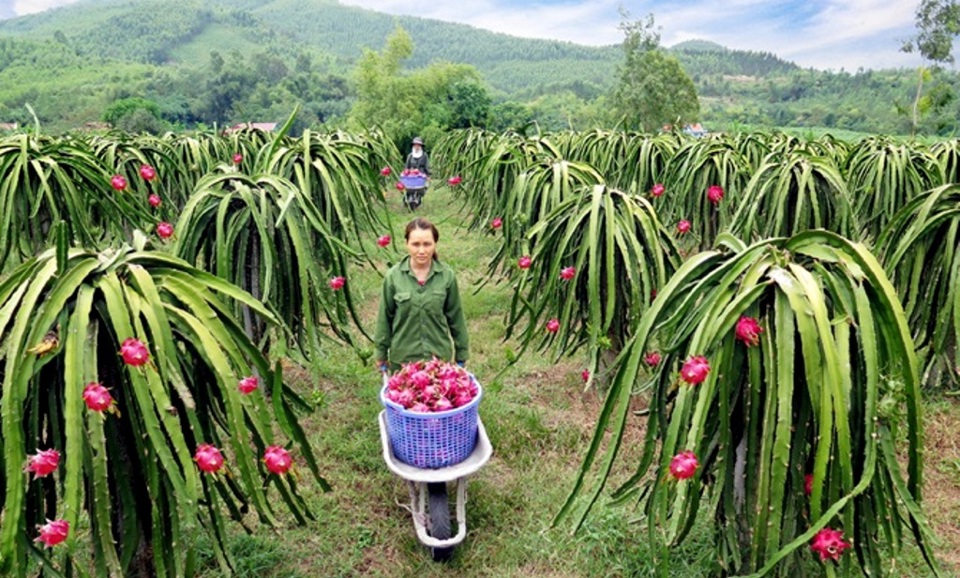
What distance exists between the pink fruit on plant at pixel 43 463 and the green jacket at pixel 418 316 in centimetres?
171

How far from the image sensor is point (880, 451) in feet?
5.98

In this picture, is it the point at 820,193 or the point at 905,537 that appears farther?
the point at 820,193

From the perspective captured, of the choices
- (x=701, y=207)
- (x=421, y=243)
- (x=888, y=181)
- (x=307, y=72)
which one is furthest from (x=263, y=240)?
(x=307, y=72)

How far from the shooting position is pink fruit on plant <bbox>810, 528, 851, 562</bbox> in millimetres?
1728

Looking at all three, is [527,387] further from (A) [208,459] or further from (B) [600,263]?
(A) [208,459]

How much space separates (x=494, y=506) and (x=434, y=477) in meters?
0.62

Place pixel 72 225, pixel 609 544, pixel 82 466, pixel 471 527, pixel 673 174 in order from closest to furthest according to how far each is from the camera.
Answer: pixel 82 466
pixel 609 544
pixel 471 527
pixel 72 225
pixel 673 174

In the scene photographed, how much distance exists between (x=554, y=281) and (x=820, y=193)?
2242mm

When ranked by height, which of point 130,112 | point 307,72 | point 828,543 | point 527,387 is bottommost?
point 527,387

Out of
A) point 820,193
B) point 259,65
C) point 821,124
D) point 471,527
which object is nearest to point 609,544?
point 471,527

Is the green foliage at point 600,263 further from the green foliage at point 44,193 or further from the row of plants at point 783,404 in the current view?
the green foliage at point 44,193

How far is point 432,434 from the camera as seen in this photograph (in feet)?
8.35

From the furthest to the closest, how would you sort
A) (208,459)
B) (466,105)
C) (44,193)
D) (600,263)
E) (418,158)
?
(466,105) < (418,158) < (44,193) < (600,263) < (208,459)

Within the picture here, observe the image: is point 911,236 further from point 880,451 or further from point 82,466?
point 82,466
